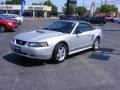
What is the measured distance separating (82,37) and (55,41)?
1755 mm

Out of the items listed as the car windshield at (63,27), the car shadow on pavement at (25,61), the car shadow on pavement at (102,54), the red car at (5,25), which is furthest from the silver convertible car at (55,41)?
the red car at (5,25)

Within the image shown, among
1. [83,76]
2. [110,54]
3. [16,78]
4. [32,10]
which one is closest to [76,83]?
[83,76]

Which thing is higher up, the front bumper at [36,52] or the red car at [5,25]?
the red car at [5,25]

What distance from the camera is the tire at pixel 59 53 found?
836 cm

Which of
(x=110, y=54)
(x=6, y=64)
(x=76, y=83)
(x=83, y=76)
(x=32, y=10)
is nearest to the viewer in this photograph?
(x=76, y=83)

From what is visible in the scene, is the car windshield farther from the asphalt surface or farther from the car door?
the asphalt surface

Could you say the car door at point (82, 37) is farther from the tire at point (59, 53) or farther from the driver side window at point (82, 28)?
the tire at point (59, 53)

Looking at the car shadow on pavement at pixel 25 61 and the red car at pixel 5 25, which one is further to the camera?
the red car at pixel 5 25

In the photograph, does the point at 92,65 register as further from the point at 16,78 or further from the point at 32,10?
the point at 32,10

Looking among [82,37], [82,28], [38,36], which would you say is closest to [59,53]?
[38,36]

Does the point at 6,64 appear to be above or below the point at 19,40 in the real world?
below

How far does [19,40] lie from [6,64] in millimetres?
871

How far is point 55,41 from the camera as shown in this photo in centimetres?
830

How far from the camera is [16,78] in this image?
6.72 m
